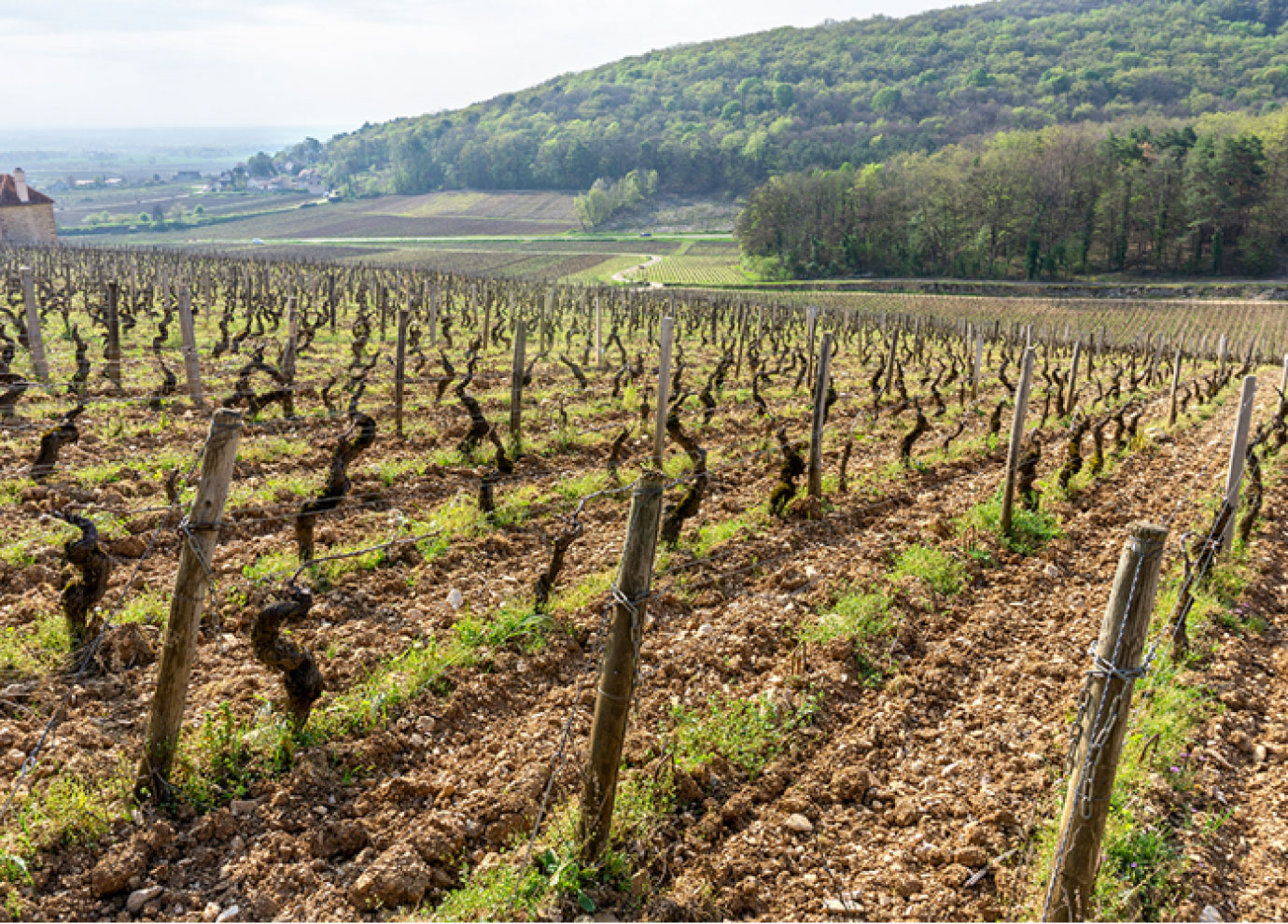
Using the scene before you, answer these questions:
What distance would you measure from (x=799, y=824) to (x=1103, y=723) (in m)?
1.54

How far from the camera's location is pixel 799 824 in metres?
3.85

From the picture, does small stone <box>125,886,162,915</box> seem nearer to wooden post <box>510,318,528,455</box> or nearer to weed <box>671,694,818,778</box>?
weed <box>671,694,818,778</box>

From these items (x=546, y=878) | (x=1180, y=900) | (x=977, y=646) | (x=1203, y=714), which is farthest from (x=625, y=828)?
(x=1203, y=714)

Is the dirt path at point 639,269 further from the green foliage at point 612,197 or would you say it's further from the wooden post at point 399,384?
the wooden post at point 399,384

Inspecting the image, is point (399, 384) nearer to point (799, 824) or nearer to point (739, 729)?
point (739, 729)

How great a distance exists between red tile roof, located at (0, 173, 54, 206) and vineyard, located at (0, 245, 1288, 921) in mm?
55996

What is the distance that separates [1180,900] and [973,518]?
486 centimetres

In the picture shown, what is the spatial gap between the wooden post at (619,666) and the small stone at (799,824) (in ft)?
2.97

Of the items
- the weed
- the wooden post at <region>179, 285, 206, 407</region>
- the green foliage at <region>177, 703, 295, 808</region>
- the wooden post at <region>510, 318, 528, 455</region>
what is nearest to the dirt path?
the wooden post at <region>179, 285, 206, 407</region>

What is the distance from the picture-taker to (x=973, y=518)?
313 inches

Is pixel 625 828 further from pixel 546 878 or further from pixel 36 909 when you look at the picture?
pixel 36 909

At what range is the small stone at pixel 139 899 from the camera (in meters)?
3.24

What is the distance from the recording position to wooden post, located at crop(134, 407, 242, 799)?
3613 millimetres

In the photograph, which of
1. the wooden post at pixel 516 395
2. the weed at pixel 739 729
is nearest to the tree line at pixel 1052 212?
the wooden post at pixel 516 395
